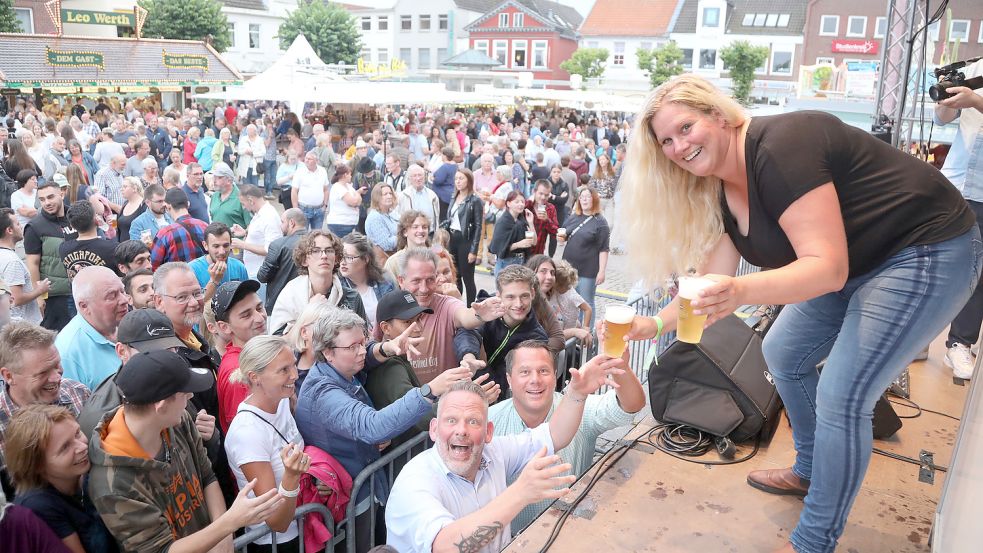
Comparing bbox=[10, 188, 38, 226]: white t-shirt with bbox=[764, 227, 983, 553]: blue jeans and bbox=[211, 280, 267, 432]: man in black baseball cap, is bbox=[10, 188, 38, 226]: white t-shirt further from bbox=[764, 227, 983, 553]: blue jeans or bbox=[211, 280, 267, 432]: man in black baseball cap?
bbox=[764, 227, 983, 553]: blue jeans

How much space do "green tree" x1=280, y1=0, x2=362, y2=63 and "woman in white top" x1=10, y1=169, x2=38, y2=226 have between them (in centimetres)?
5074

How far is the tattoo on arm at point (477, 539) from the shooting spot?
90.5 inches

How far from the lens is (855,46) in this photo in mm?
52062

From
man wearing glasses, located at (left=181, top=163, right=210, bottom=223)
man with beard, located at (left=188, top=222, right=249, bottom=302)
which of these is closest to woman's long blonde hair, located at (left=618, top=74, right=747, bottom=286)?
man with beard, located at (left=188, top=222, right=249, bottom=302)

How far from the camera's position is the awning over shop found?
87.2 ft

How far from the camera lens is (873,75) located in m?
19.5

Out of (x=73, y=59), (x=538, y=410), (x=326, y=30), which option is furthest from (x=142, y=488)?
(x=326, y=30)

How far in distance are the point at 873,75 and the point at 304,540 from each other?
21.1m

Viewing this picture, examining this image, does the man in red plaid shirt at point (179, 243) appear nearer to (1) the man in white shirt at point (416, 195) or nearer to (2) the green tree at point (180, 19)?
(1) the man in white shirt at point (416, 195)

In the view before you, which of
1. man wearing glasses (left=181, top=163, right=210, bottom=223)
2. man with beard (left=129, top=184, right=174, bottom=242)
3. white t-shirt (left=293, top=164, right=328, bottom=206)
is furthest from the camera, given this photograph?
white t-shirt (left=293, top=164, right=328, bottom=206)

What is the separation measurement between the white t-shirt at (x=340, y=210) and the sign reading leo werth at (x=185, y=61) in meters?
26.8

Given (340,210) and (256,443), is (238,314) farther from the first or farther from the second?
(340,210)

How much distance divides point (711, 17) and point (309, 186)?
58181 mm

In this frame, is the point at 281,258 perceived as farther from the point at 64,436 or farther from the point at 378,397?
the point at 64,436
